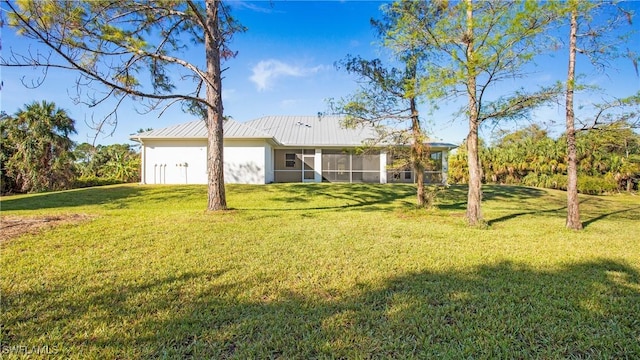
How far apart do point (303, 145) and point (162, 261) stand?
1622cm

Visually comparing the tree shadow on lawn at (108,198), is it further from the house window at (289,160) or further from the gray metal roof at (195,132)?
the house window at (289,160)

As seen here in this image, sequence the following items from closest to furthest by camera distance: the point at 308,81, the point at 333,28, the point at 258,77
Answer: the point at 333,28, the point at 258,77, the point at 308,81

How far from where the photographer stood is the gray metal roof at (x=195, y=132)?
17.3 m

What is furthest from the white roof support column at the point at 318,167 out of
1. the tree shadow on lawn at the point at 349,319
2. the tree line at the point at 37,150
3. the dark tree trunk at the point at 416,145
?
the tree shadow on lawn at the point at 349,319

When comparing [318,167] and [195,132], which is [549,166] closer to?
[318,167]

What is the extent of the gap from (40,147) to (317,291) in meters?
20.2

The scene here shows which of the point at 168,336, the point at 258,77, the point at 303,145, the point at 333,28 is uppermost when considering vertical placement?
the point at 333,28

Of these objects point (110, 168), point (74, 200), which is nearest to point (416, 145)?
point (74, 200)

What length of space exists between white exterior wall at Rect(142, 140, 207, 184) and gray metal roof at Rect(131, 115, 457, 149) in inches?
27.0

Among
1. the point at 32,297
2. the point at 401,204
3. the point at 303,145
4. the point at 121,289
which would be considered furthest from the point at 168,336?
the point at 303,145

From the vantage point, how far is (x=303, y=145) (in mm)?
20438

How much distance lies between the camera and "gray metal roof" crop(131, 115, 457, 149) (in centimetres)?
1758

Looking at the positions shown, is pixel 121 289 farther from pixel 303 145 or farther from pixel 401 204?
pixel 303 145

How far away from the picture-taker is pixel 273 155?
22.0 metres
